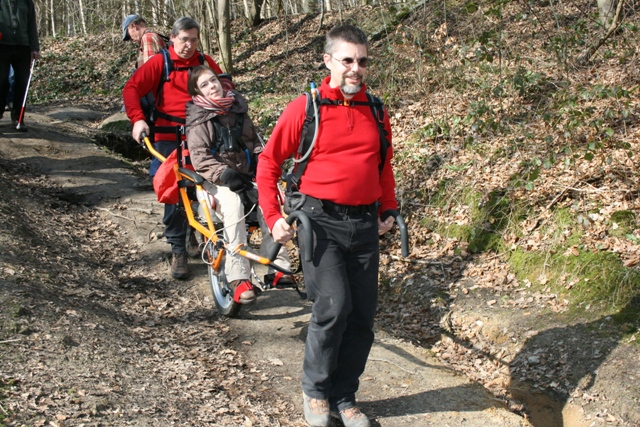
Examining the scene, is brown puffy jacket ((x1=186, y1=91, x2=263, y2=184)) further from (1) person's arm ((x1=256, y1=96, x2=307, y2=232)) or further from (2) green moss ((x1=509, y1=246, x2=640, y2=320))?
(2) green moss ((x1=509, y1=246, x2=640, y2=320))

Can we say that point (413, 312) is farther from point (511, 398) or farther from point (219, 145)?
point (219, 145)

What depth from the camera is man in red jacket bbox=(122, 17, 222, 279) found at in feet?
19.9

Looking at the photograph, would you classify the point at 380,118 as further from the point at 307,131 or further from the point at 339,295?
the point at 339,295

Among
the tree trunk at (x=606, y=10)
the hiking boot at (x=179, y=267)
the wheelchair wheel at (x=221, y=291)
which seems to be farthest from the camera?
the tree trunk at (x=606, y=10)

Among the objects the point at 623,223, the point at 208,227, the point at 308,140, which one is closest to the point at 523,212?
the point at 623,223

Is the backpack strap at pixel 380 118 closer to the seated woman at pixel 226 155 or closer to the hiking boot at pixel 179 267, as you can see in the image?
the seated woman at pixel 226 155

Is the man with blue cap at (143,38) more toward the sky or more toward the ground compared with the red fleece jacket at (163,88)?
more toward the sky

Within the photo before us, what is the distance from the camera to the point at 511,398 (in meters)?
5.14

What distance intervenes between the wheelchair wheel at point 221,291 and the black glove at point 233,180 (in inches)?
25.1

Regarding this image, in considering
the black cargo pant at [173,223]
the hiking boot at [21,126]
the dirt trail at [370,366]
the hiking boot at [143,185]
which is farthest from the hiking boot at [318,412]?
the hiking boot at [21,126]

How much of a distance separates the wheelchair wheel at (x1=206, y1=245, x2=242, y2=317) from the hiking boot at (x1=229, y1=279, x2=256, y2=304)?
0.24 meters

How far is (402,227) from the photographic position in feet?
12.1

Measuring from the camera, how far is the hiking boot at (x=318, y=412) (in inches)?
153

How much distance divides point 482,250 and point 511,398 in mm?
1997
